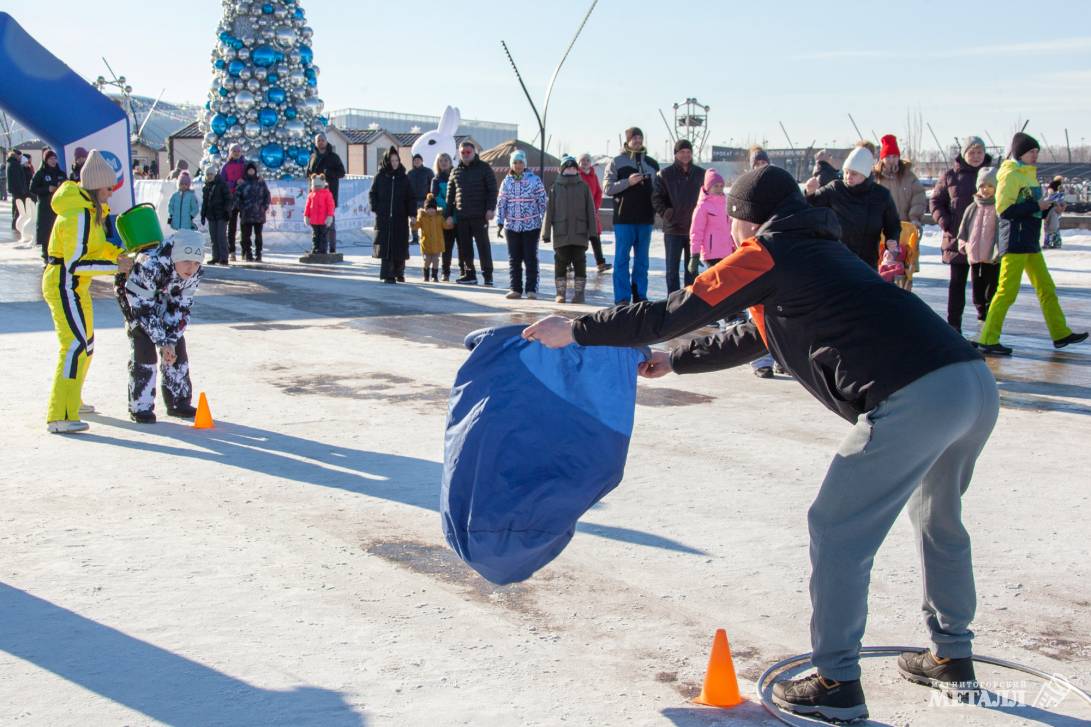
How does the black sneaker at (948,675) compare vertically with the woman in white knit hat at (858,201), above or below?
below

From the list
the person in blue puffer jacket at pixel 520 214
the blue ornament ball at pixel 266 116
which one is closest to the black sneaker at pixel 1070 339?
the person in blue puffer jacket at pixel 520 214

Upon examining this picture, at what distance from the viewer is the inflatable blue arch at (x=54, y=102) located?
16156mm

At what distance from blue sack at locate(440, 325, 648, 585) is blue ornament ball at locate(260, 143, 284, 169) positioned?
19936mm

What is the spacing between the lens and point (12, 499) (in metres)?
5.63

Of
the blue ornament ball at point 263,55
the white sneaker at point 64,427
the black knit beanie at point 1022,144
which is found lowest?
the white sneaker at point 64,427

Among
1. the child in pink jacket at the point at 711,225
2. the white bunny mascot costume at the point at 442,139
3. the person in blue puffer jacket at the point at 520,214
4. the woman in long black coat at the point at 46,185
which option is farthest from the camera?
the white bunny mascot costume at the point at 442,139

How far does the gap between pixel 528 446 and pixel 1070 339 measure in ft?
27.3

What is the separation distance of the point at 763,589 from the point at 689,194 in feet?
27.9

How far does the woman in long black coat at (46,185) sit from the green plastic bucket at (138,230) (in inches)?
461

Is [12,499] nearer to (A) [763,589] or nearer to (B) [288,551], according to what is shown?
(B) [288,551]

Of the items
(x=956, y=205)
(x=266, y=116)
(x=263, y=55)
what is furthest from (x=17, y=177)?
(x=956, y=205)

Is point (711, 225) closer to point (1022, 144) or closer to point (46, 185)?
point (1022, 144)

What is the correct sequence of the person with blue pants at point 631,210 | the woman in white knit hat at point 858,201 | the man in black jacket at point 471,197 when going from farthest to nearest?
the man in black jacket at point 471,197 → the person with blue pants at point 631,210 → the woman in white knit hat at point 858,201

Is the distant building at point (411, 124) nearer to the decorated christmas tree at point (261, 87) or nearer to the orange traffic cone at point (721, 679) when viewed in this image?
the decorated christmas tree at point (261, 87)
